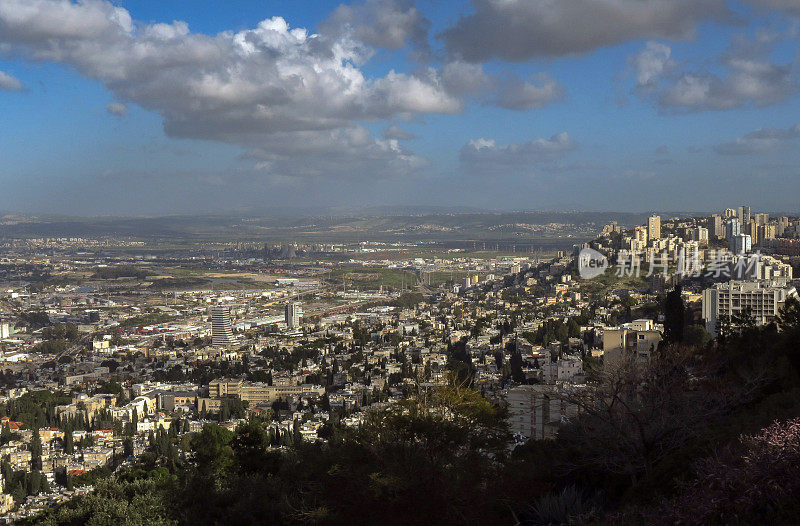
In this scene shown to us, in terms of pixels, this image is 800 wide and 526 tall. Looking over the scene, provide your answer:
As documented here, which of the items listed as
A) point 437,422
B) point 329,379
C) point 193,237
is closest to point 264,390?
point 329,379

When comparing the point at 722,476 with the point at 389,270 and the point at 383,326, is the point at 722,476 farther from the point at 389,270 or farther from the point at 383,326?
the point at 389,270

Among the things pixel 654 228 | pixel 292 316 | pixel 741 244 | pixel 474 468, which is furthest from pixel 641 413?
pixel 654 228

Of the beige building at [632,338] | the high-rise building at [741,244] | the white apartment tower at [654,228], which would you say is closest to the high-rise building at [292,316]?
the beige building at [632,338]

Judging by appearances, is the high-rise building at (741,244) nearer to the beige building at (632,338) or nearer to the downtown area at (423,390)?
the downtown area at (423,390)

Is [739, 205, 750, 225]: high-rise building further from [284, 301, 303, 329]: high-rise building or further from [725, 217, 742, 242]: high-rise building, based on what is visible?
[284, 301, 303, 329]: high-rise building

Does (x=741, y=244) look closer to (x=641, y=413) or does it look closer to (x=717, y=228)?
(x=717, y=228)

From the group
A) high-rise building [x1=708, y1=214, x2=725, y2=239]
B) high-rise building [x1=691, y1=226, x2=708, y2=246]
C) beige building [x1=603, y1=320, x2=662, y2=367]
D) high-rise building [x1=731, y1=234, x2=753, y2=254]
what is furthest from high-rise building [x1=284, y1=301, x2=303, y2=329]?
high-rise building [x1=708, y1=214, x2=725, y2=239]
